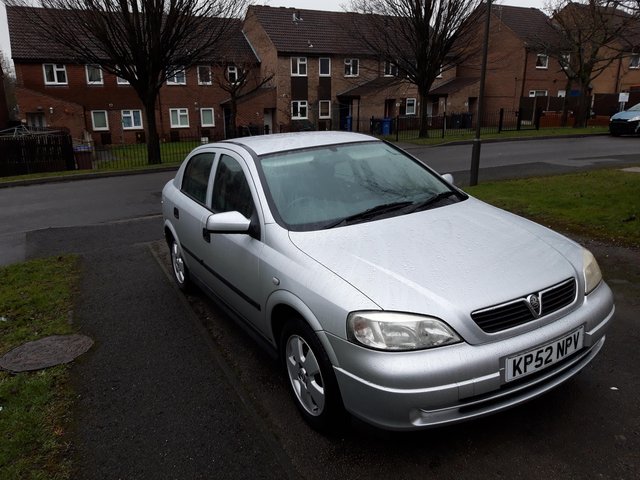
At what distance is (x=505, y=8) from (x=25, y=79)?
36478mm

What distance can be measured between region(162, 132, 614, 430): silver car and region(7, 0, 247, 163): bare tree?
53.1 feet

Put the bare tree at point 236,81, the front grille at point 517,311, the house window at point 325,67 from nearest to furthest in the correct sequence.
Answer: the front grille at point 517,311, the bare tree at point 236,81, the house window at point 325,67

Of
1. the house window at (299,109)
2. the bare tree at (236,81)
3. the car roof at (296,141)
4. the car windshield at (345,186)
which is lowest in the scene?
the car windshield at (345,186)

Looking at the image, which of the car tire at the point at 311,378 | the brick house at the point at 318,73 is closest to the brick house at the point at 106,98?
the brick house at the point at 318,73

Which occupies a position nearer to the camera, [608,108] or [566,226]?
[566,226]

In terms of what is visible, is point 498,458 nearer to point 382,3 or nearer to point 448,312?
point 448,312

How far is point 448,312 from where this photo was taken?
2.52m

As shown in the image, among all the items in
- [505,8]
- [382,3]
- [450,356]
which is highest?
[505,8]

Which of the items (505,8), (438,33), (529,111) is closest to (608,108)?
(529,111)

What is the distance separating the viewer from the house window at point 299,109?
3833 centimetres

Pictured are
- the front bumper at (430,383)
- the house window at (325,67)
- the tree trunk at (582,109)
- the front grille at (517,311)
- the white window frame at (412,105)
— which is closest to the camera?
the front bumper at (430,383)

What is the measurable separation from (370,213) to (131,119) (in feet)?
118

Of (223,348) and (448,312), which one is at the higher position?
(448,312)

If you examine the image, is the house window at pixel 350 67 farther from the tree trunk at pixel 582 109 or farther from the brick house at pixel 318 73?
the tree trunk at pixel 582 109
